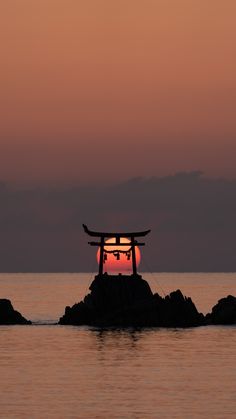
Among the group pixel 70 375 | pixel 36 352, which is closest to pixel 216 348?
pixel 36 352

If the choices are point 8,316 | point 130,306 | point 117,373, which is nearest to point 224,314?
point 130,306

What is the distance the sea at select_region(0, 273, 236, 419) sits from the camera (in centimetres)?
5512

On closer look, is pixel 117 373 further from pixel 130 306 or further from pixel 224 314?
pixel 224 314

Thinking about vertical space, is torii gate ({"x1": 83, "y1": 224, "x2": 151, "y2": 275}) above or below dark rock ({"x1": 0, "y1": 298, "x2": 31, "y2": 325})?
above

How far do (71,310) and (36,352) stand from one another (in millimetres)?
22184

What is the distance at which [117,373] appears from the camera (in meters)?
68.8

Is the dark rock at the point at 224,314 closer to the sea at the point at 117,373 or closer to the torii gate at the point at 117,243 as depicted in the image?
the sea at the point at 117,373

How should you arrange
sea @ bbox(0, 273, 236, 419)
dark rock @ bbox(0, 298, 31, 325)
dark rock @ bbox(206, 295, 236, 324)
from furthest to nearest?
1. dark rock @ bbox(0, 298, 31, 325)
2. dark rock @ bbox(206, 295, 236, 324)
3. sea @ bbox(0, 273, 236, 419)

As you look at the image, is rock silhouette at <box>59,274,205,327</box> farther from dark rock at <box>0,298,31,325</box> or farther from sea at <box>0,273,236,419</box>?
dark rock at <box>0,298,31,325</box>

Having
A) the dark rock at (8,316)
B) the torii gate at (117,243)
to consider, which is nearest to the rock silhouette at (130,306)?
the torii gate at (117,243)

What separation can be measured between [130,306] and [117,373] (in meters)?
30.6

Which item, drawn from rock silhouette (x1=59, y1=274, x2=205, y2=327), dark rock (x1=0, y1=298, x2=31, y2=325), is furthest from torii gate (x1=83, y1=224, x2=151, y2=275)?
dark rock (x1=0, y1=298, x2=31, y2=325)

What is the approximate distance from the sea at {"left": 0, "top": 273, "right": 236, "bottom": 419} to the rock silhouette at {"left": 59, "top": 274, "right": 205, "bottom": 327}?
144cm

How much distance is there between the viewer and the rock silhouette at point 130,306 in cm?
9881
